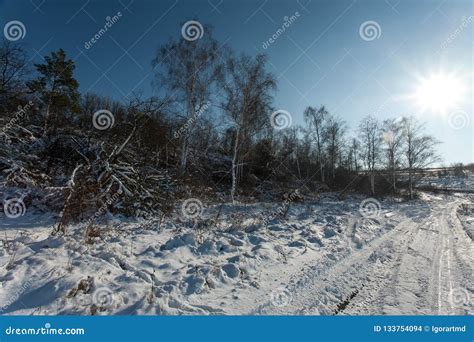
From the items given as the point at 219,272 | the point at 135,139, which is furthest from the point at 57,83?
the point at 219,272

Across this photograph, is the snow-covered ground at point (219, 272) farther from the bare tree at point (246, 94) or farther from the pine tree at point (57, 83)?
the pine tree at point (57, 83)

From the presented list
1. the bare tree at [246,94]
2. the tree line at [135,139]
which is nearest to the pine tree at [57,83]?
the tree line at [135,139]

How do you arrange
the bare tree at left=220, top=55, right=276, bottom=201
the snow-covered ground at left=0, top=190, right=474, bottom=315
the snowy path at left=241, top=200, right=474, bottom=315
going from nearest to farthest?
the snow-covered ground at left=0, top=190, right=474, bottom=315, the snowy path at left=241, top=200, right=474, bottom=315, the bare tree at left=220, top=55, right=276, bottom=201

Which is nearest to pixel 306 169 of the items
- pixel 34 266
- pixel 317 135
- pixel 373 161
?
pixel 317 135

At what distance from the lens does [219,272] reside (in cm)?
386

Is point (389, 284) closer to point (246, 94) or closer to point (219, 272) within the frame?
point (219, 272)

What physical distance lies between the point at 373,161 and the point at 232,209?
22.4 m

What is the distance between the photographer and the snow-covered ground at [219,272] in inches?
118

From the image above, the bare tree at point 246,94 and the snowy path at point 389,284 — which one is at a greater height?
the bare tree at point 246,94

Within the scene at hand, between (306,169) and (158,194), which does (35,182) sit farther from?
(306,169)

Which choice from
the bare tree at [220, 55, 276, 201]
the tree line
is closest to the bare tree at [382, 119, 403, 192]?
the tree line

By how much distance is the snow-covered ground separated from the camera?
300 centimetres

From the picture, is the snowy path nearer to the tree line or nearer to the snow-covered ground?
the snow-covered ground

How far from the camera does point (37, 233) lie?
472 cm
